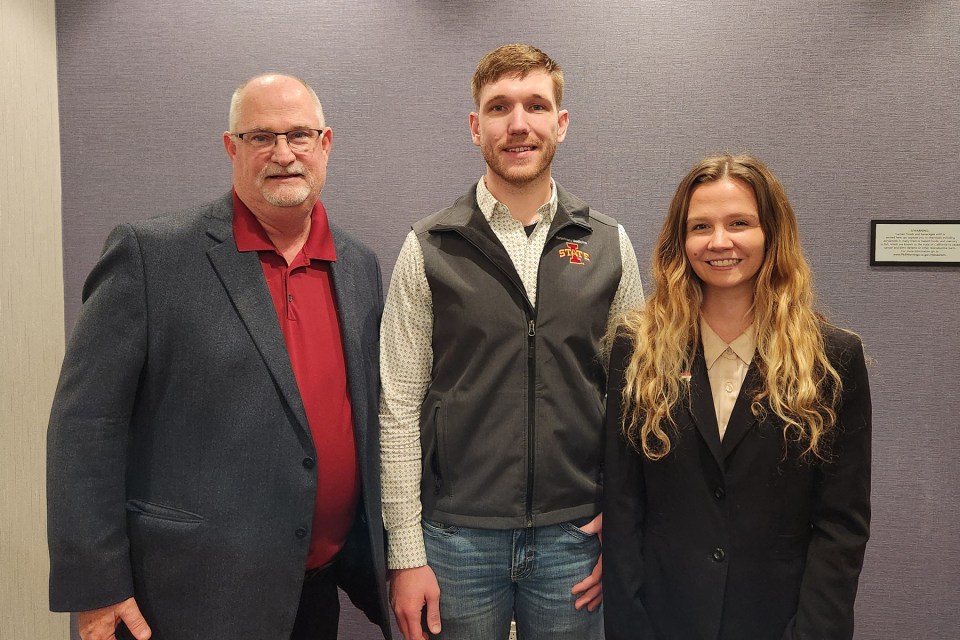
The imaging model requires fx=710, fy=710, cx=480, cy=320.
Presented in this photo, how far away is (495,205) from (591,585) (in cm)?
103

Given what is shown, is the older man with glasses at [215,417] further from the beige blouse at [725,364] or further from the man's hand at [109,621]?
the beige blouse at [725,364]

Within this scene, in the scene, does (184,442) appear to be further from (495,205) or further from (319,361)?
(495,205)

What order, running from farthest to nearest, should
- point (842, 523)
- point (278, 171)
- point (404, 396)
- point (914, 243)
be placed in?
point (914, 243) < point (404, 396) < point (278, 171) < point (842, 523)

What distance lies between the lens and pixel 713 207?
5.40 ft

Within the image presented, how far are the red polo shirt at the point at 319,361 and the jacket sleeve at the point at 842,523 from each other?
3.60ft

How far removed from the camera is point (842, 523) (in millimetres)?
1547

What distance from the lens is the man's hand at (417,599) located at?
183cm

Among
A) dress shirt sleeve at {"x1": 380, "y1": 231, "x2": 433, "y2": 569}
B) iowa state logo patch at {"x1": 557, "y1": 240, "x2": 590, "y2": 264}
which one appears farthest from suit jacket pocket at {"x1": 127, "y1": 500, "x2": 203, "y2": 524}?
iowa state logo patch at {"x1": 557, "y1": 240, "x2": 590, "y2": 264}

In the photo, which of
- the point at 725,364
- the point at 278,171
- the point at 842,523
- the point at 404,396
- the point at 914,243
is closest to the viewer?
the point at 842,523

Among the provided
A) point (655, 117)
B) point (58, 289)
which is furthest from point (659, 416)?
point (58, 289)

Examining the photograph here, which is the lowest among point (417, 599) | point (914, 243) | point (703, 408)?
point (417, 599)

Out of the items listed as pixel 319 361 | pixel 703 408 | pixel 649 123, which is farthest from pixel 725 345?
pixel 649 123

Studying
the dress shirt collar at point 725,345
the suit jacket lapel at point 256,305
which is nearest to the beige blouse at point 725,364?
the dress shirt collar at point 725,345

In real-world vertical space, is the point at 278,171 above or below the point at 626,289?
above
